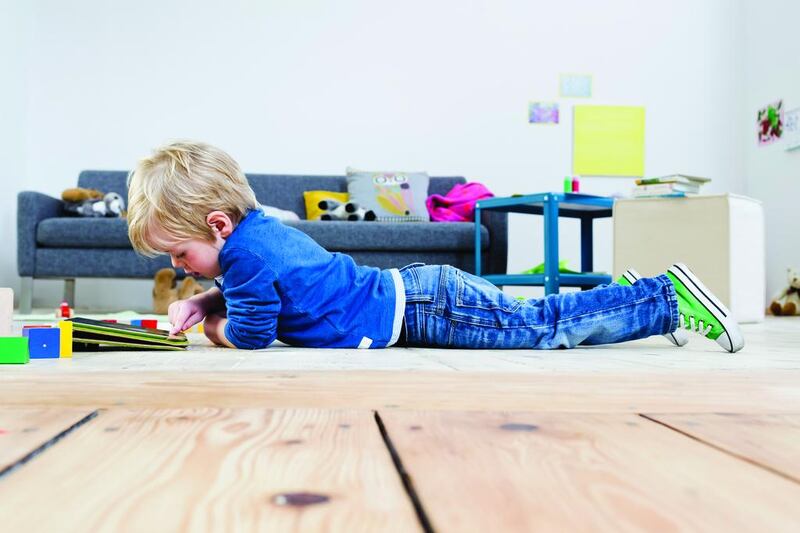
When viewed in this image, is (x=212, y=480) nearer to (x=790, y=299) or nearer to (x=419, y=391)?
(x=419, y=391)

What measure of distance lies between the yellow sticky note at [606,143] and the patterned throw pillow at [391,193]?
1.23 m

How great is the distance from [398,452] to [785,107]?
15.3 feet

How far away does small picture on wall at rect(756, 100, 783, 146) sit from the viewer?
450 centimetres

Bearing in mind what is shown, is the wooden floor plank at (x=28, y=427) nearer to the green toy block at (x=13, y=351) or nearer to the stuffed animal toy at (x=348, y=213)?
the green toy block at (x=13, y=351)

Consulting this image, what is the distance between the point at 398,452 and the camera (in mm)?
492

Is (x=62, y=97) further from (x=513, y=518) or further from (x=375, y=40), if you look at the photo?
(x=513, y=518)

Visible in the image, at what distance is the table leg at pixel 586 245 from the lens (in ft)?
13.2

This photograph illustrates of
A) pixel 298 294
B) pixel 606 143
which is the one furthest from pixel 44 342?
pixel 606 143

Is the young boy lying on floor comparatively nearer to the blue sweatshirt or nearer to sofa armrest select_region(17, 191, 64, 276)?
the blue sweatshirt

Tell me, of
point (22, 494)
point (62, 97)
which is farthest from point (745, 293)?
point (62, 97)

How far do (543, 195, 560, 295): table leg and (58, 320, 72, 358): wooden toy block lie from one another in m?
2.32

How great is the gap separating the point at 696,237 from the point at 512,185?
181 cm

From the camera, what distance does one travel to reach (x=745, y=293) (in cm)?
305

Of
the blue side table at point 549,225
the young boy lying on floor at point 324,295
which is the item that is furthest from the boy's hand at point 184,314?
the blue side table at point 549,225
